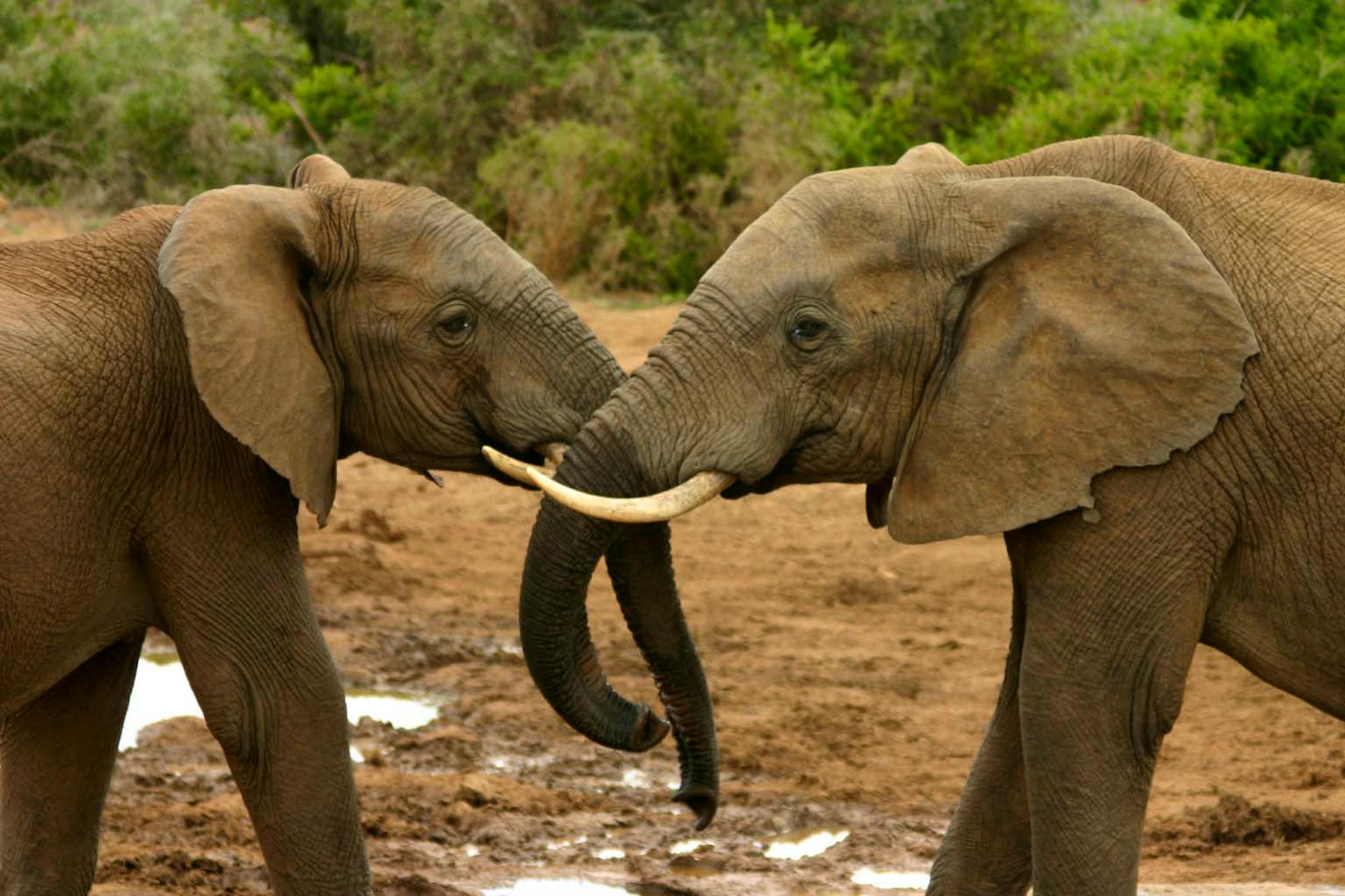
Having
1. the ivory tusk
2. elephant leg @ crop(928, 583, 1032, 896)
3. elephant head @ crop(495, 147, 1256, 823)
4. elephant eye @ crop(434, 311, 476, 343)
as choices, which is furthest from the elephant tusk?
elephant leg @ crop(928, 583, 1032, 896)

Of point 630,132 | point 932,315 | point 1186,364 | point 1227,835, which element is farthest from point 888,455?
point 630,132

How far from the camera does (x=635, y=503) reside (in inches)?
179

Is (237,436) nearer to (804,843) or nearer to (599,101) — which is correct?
(804,843)

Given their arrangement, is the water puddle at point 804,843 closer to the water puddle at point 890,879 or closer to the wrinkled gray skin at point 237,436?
the water puddle at point 890,879

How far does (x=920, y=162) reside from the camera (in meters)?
5.04

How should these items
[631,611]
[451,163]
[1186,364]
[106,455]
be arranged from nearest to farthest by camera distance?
[1186,364] < [106,455] < [631,611] < [451,163]

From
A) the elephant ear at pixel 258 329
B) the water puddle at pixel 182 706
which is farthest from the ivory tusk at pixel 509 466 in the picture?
the water puddle at pixel 182 706

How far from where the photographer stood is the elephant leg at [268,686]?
4.99 metres

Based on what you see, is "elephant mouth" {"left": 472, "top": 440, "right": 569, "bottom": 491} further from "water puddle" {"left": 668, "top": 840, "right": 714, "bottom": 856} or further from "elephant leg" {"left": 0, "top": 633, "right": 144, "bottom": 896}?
"water puddle" {"left": 668, "top": 840, "right": 714, "bottom": 856}

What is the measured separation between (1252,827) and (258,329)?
3.63m

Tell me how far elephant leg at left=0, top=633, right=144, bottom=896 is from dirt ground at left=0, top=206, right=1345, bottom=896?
828 mm

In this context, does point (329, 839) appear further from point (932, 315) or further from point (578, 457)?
point (932, 315)

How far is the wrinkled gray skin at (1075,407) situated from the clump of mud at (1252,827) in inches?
84.6

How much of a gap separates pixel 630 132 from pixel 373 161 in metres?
3.36
